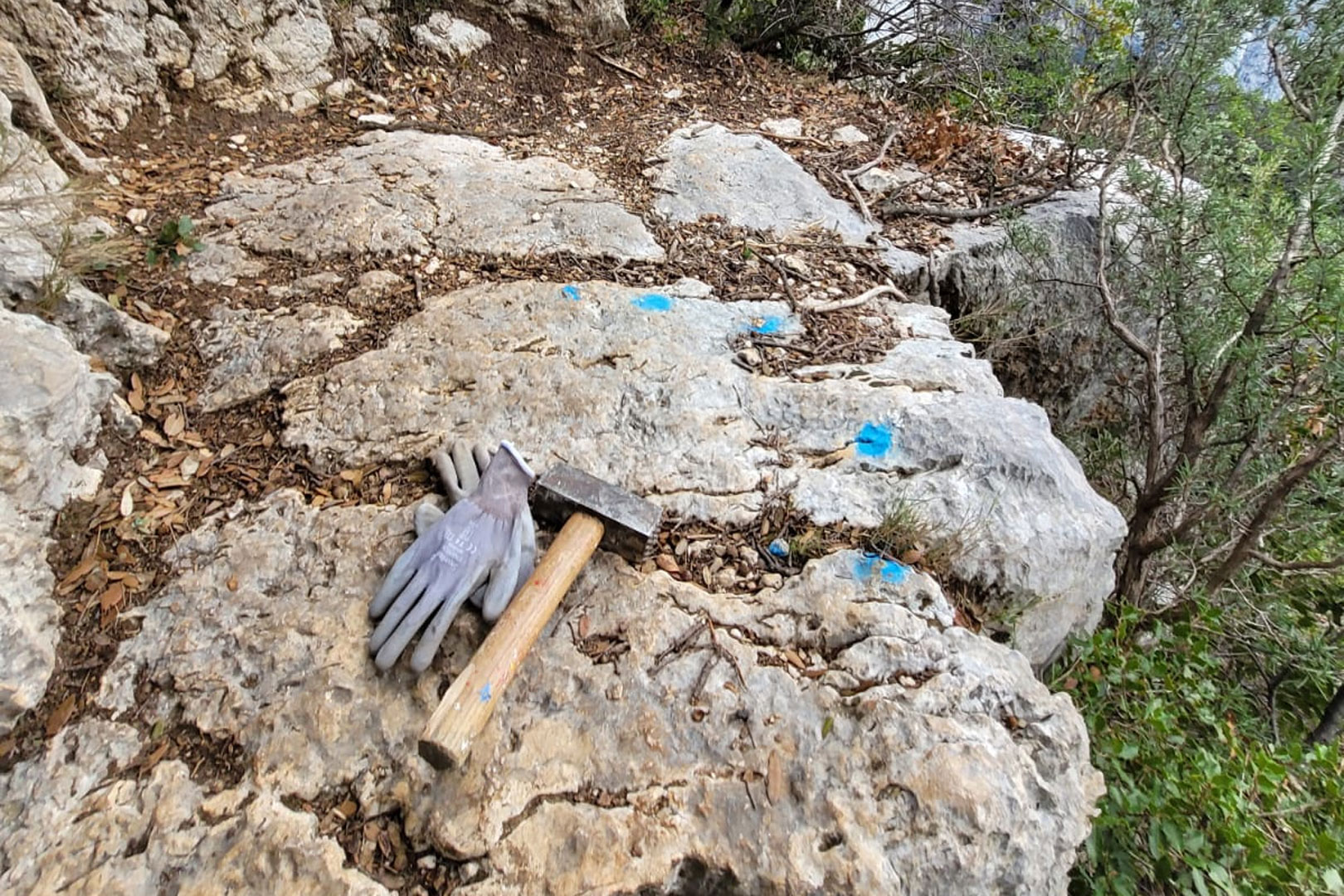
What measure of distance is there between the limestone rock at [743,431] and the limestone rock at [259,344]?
16 cm

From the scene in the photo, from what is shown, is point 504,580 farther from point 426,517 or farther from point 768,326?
point 768,326

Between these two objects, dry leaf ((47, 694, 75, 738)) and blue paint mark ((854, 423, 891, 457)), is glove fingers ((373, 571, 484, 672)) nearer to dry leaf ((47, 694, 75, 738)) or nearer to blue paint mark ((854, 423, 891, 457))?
dry leaf ((47, 694, 75, 738))

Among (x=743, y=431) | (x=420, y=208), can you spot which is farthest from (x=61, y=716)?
(x=420, y=208)

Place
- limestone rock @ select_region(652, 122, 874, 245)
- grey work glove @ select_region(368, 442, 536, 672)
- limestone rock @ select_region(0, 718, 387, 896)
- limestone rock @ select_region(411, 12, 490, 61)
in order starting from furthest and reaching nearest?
1. limestone rock @ select_region(411, 12, 490, 61)
2. limestone rock @ select_region(652, 122, 874, 245)
3. grey work glove @ select_region(368, 442, 536, 672)
4. limestone rock @ select_region(0, 718, 387, 896)

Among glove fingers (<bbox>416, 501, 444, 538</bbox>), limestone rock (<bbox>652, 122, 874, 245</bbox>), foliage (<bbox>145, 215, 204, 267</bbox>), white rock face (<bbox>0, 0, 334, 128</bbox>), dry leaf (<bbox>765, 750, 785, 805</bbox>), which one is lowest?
dry leaf (<bbox>765, 750, 785, 805</bbox>)

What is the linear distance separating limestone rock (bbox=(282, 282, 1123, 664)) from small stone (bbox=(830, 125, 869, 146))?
2728mm

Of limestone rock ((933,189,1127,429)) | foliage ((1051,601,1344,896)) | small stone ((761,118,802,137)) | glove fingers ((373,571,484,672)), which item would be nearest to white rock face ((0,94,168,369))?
glove fingers ((373,571,484,672))

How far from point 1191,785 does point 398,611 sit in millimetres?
2486

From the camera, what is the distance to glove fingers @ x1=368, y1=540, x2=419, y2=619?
205 centimetres

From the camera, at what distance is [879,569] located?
2236mm

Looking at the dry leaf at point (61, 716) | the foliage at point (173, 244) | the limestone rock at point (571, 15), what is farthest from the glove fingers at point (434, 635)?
the limestone rock at point (571, 15)

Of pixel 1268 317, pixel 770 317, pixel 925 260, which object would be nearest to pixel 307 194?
pixel 770 317

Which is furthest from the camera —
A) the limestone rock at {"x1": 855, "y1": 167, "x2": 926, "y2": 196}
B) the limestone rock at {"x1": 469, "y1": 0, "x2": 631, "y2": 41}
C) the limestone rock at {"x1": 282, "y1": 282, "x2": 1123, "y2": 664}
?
the limestone rock at {"x1": 469, "y1": 0, "x2": 631, "y2": 41}

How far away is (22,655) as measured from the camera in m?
1.89
